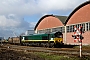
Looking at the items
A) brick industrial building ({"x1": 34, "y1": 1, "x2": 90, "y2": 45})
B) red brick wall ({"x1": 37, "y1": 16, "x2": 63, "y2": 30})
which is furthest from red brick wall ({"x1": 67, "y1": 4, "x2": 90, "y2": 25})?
red brick wall ({"x1": 37, "y1": 16, "x2": 63, "y2": 30})

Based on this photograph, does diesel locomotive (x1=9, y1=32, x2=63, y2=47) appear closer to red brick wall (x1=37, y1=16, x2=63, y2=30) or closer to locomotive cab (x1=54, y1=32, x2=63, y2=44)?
locomotive cab (x1=54, y1=32, x2=63, y2=44)

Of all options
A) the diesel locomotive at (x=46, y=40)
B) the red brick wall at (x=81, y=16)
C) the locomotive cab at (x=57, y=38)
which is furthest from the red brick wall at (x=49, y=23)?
the locomotive cab at (x=57, y=38)

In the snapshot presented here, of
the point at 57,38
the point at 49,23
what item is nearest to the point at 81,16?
the point at 57,38

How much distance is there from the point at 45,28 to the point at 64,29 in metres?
11.7

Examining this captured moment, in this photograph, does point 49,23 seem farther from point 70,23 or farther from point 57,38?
point 57,38

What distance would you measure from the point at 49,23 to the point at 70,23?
12.2m

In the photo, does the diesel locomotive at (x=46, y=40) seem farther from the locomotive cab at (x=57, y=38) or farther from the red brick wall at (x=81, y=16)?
the red brick wall at (x=81, y=16)

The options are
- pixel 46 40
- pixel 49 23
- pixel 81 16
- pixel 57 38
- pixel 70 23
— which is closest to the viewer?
pixel 57 38

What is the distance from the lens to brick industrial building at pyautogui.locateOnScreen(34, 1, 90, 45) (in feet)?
154

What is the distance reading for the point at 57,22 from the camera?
200 ft

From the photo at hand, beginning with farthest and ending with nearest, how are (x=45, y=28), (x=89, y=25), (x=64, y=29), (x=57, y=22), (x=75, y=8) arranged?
1. (x=45, y=28)
2. (x=57, y=22)
3. (x=64, y=29)
4. (x=75, y=8)
5. (x=89, y=25)

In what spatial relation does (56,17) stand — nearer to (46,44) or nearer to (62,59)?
(46,44)

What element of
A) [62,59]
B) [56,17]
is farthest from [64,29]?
[62,59]

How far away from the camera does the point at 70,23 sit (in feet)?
177
